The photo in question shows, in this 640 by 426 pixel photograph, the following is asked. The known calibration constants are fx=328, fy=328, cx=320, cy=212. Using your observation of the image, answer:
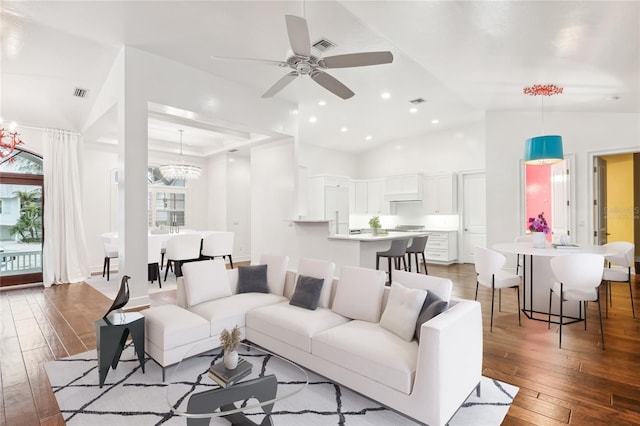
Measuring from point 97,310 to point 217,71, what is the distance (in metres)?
3.90

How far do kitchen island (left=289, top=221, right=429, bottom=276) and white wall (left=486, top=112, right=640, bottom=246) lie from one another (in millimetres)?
2265

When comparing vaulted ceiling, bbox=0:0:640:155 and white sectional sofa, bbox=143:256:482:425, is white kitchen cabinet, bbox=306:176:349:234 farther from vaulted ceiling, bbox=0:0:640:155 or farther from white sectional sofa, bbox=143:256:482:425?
white sectional sofa, bbox=143:256:482:425

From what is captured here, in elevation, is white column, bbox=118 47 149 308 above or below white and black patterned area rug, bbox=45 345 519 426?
above

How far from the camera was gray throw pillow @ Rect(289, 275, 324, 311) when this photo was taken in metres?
3.10

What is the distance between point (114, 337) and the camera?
257 centimetres

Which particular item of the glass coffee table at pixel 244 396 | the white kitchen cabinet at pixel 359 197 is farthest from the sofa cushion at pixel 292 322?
the white kitchen cabinet at pixel 359 197

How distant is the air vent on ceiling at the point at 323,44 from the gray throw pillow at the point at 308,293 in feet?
9.89

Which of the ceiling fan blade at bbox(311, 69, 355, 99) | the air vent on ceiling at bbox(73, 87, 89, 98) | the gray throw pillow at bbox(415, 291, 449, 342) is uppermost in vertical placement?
the air vent on ceiling at bbox(73, 87, 89, 98)

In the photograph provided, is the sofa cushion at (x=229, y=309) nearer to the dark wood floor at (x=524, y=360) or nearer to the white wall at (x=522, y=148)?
the dark wood floor at (x=524, y=360)

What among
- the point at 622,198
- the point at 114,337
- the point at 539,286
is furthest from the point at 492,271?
the point at 622,198

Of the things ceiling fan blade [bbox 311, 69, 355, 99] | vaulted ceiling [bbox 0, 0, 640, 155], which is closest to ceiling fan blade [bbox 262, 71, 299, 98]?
ceiling fan blade [bbox 311, 69, 355, 99]

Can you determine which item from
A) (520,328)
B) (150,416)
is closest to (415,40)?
(520,328)

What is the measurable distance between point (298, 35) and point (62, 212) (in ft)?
19.9

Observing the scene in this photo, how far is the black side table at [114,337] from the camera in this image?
2.51m
